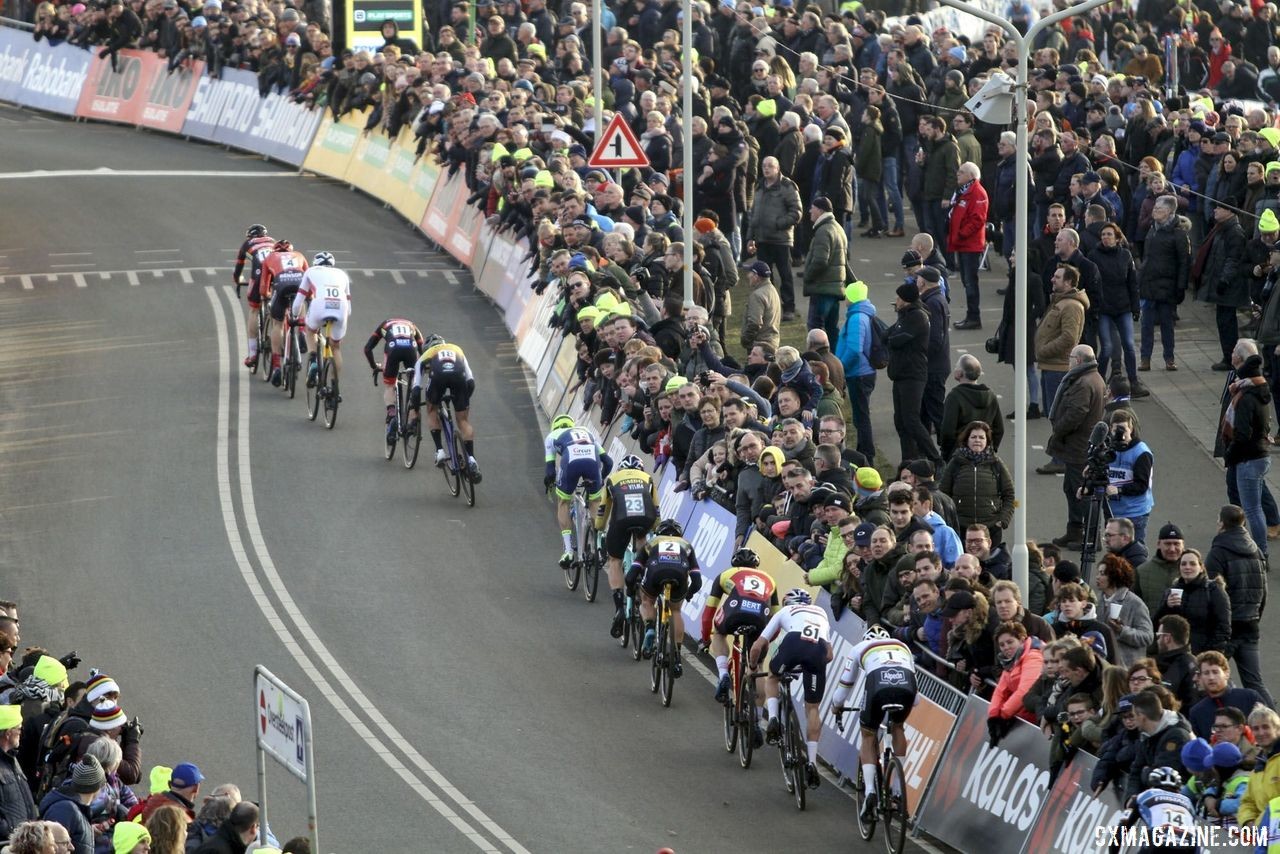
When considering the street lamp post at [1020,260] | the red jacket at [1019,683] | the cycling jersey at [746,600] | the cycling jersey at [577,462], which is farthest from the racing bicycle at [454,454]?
the red jacket at [1019,683]

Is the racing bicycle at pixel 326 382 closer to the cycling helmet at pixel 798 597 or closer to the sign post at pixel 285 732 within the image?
the cycling helmet at pixel 798 597

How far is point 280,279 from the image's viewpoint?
2669 cm

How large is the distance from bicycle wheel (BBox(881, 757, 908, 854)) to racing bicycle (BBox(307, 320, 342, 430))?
11838mm

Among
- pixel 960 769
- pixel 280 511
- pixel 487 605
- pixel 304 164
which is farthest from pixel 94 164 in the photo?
pixel 960 769

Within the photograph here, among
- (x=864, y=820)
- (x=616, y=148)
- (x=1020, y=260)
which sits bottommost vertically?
(x=864, y=820)

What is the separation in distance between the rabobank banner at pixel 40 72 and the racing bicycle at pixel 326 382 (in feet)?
67.8

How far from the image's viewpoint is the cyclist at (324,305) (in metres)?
25.3

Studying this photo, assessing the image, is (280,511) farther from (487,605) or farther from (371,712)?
(371,712)

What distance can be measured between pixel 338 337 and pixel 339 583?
5043 mm

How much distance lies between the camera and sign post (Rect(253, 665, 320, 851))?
1202 cm

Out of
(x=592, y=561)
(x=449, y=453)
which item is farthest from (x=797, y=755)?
(x=449, y=453)

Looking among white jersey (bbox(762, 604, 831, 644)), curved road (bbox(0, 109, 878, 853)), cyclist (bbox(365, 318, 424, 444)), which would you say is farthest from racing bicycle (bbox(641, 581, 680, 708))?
cyclist (bbox(365, 318, 424, 444))

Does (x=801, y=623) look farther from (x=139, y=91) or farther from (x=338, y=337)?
(x=139, y=91)

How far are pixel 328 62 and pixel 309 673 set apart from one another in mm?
20708
